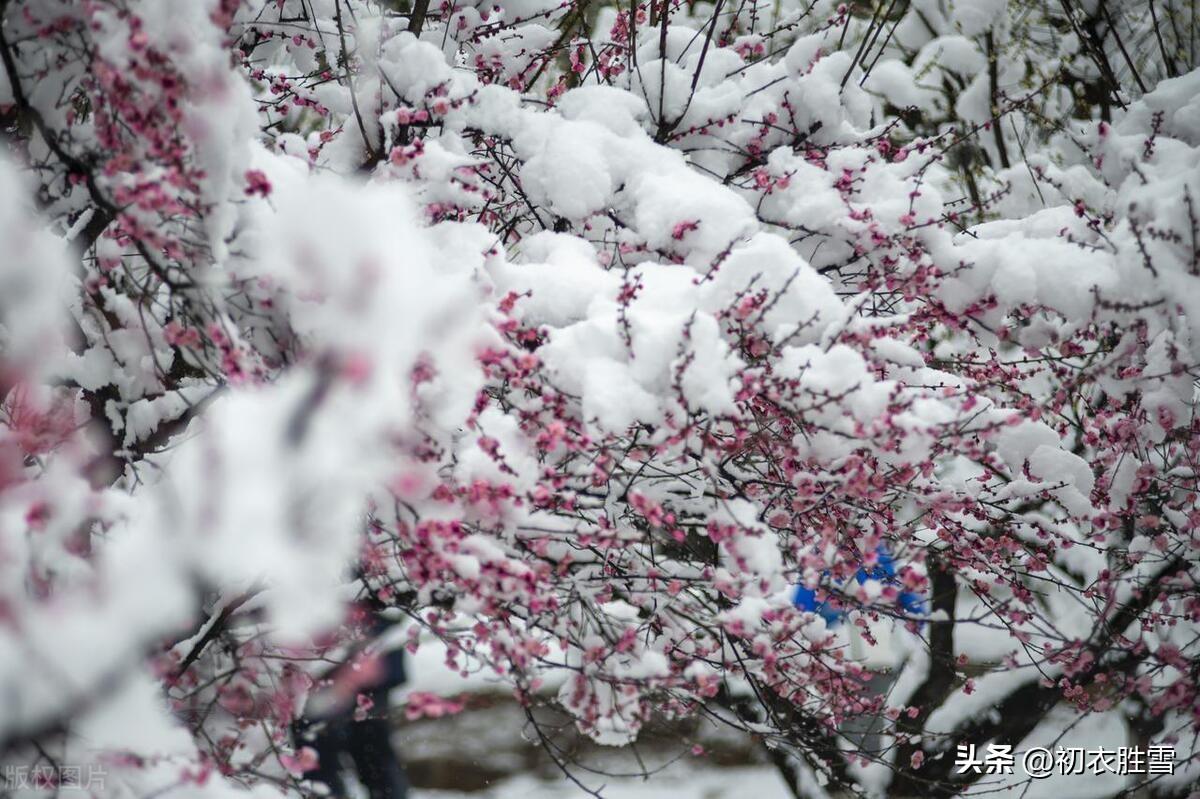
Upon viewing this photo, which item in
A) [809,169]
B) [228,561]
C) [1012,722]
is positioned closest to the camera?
[228,561]

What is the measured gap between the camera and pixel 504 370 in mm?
2266

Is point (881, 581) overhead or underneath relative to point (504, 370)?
underneath

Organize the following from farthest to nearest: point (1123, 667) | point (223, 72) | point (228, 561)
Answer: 1. point (1123, 667)
2. point (223, 72)
3. point (228, 561)

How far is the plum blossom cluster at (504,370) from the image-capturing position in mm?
1160

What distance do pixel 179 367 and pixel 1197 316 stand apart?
4.03 metres

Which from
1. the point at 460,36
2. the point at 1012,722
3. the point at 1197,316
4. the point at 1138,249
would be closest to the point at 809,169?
the point at 1138,249

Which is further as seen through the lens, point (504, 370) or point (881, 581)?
point (881, 581)

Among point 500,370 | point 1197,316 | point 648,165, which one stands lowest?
point 1197,316

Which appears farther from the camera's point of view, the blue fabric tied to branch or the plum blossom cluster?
the blue fabric tied to branch

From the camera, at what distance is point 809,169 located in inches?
119

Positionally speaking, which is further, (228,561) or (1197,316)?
(1197,316)

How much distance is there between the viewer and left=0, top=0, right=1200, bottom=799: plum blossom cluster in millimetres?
1160

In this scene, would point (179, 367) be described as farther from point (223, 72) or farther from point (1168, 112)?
point (1168, 112)

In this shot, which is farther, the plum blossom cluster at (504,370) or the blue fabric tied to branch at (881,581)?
the blue fabric tied to branch at (881,581)
